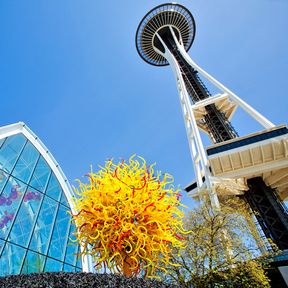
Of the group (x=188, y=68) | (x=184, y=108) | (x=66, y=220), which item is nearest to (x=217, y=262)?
(x=66, y=220)

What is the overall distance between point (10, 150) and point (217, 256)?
16333 millimetres

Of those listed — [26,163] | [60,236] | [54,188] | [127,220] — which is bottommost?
[127,220]

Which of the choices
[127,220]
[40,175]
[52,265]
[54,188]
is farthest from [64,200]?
[127,220]

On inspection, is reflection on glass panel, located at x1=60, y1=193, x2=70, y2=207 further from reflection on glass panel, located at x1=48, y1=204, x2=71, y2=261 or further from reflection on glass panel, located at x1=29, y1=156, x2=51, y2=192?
reflection on glass panel, located at x1=29, y1=156, x2=51, y2=192

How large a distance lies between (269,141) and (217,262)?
53.9ft

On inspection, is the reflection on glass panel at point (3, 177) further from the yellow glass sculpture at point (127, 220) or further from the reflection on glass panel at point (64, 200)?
the yellow glass sculpture at point (127, 220)

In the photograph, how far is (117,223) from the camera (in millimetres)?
4418

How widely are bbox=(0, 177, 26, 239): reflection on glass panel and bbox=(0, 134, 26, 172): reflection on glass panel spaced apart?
44.2 inches

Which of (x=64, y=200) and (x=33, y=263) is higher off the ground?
(x=64, y=200)

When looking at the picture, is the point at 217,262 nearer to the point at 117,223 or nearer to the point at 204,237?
the point at 204,237

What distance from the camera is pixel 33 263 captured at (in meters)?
14.6

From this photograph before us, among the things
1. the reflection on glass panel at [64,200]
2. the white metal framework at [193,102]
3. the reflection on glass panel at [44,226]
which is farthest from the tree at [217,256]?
the reflection on glass panel at [64,200]

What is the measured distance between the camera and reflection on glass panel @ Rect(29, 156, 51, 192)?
60.8 ft

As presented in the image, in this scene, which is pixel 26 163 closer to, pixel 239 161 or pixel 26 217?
pixel 26 217
